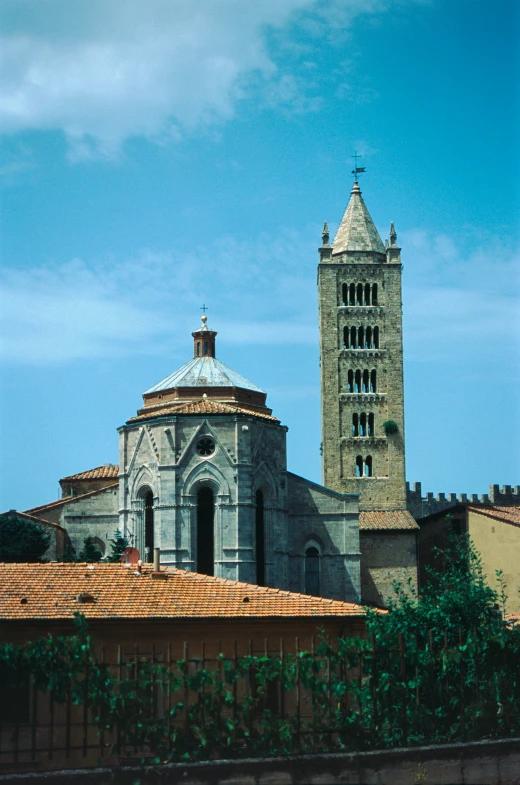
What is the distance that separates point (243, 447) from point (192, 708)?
2790cm

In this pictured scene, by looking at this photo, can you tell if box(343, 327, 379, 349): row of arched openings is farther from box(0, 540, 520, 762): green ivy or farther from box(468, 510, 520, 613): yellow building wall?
box(0, 540, 520, 762): green ivy

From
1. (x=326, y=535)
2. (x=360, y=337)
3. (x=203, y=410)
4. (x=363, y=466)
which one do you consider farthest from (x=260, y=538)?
(x=360, y=337)

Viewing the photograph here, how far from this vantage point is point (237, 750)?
16188mm

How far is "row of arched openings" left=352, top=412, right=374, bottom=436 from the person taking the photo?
61.6m

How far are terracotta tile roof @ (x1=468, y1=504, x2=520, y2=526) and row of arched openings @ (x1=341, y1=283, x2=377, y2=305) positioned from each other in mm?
14730

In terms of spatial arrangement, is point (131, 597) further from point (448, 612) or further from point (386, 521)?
point (386, 521)

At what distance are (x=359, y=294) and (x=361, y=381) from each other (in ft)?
15.7

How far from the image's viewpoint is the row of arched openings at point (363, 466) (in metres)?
61.1

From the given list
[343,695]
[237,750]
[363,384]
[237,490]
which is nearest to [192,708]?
[237,750]

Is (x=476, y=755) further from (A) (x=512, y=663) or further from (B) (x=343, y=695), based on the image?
(A) (x=512, y=663)

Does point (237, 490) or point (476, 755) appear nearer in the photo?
point (476, 755)

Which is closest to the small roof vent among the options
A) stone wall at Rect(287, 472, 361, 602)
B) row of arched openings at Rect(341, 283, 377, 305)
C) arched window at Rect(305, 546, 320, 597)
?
stone wall at Rect(287, 472, 361, 602)

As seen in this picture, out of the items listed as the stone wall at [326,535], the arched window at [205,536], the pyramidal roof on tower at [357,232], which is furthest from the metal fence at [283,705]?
the pyramidal roof on tower at [357,232]

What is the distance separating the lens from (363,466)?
201 ft
